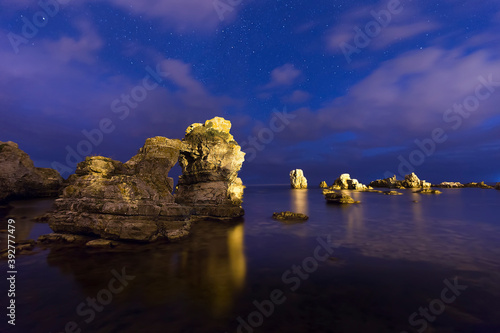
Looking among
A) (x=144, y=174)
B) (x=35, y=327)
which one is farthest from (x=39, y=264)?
(x=144, y=174)

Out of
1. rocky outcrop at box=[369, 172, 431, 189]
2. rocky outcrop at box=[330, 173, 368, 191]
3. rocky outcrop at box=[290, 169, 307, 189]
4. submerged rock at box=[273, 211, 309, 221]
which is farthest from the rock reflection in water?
rocky outcrop at box=[290, 169, 307, 189]

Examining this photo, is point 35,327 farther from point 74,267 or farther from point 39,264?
point 39,264

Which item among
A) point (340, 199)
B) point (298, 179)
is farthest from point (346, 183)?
point (340, 199)

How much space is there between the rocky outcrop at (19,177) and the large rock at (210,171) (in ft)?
95.1

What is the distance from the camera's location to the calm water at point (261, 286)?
696cm

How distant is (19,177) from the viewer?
3541 centimetres

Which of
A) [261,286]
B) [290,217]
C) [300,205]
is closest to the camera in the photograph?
[261,286]

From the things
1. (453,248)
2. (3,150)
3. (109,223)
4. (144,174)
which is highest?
(3,150)

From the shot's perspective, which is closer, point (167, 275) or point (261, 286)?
point (261, 286)

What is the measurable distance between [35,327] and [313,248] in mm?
14854

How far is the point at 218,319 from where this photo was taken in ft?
23.4

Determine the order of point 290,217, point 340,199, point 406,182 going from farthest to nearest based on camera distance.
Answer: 1. point 406,182
2. point 340,199
3. point 290,217

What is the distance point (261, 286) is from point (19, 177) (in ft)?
155

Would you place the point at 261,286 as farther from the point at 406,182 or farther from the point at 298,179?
the point at 298,179
